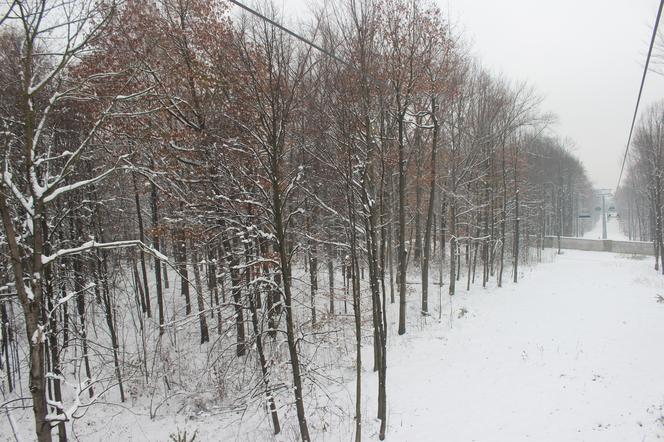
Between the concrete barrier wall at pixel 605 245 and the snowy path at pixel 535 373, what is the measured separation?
22.6 m

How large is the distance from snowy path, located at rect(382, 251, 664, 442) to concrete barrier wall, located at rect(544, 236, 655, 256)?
22.6 meters

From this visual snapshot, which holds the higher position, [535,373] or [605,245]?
Answer: [605,245]

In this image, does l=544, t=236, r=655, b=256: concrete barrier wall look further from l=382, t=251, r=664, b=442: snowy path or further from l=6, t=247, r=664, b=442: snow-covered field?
l=6, t=247, r=664, b=442: snow-covered field

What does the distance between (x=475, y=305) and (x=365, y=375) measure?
7.63m

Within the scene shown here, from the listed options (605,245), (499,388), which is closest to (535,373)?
(499,388)

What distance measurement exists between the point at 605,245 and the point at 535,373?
1391 inches

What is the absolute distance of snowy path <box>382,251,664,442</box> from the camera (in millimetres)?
6812

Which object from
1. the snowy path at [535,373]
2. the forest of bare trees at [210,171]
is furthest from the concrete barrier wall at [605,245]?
the forest of bare trees at [210,171]

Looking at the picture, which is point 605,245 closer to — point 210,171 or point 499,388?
point 499,388

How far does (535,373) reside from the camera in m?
8.79

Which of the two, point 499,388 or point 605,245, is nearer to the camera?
point 499,388

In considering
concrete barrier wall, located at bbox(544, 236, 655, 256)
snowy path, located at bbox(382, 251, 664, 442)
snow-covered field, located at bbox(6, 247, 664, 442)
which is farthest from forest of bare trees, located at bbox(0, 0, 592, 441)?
concrete barrier wall, located at bbox(544, 236, 655, 256)

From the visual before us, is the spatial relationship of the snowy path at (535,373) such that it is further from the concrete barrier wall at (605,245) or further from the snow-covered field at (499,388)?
the concrete barrier wall at (605,245)

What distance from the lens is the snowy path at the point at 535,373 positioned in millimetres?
6812
